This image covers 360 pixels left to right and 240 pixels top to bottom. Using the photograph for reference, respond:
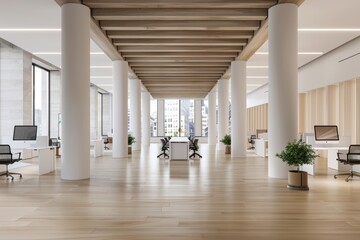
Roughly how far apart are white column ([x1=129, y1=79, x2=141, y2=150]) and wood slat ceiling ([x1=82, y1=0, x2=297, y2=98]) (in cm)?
260

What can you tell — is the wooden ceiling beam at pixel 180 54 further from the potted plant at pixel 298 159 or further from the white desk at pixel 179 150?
the potted plant at pixel 298 159

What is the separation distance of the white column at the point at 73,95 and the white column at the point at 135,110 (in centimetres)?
966

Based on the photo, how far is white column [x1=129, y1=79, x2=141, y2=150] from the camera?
16.9 metres

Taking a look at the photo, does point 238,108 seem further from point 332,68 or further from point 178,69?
point 178,69

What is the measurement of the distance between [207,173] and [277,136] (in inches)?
79.7

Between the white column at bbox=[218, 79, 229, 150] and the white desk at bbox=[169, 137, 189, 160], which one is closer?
the white desk at bbox=[169, 137, 189, 160]

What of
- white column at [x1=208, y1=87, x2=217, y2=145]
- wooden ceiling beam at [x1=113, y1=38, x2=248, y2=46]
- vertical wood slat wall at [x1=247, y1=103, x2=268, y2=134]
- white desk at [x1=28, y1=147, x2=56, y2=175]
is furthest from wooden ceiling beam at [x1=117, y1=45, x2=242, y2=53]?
white column at [x1=208, y1=87, x2=217, y2=145]

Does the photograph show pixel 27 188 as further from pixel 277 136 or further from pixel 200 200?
pixel 277 136

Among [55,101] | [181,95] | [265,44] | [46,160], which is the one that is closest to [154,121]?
[181,95]

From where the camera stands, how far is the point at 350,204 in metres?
4.91

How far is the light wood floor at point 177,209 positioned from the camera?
3.64 metres

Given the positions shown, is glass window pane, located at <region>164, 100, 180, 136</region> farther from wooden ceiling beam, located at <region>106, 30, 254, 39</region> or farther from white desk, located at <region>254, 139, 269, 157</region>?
wooden ceiling beam, located at <region>106, 30, 254, 39</region>

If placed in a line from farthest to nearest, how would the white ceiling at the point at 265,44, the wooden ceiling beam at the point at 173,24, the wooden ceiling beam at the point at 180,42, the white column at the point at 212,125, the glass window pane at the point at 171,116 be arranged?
the glass window pane at the point at 171,116 → the white column at the point at 212,125 → the wooden ceiling beam at the point at 180,42 → the wooden ceiling beam at the point at 173,24 → the white ceiling at the point at 265,44

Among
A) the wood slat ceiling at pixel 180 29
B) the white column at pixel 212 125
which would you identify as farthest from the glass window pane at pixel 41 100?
the white column at pixel 212 125
